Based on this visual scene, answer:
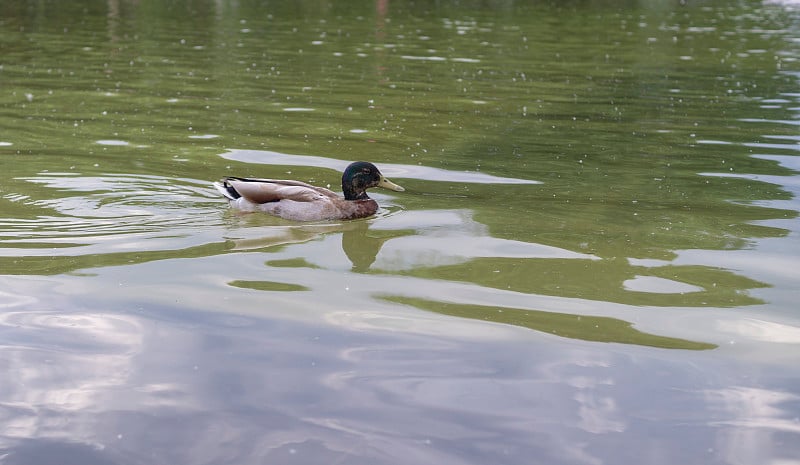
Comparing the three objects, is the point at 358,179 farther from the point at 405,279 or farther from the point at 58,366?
the point at 58,366

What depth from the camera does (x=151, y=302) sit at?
742cm

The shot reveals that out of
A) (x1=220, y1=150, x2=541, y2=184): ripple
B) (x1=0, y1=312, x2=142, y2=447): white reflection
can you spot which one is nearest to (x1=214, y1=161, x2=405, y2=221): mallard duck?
(x1=220, y1=150, x2=541, y2=184): ripple

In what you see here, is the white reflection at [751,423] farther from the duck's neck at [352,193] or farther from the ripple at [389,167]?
the ripple at [389,167]

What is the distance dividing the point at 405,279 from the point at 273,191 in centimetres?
214

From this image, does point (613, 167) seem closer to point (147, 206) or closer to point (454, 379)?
point (147, 206)

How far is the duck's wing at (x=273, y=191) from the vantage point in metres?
9.79

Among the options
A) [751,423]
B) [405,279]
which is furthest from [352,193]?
[751,423]

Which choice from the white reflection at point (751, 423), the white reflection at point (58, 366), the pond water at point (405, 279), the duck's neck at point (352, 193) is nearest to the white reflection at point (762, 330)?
the pond water at point (405, 279)

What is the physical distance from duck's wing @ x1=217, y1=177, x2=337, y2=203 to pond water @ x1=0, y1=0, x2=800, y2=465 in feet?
0.77

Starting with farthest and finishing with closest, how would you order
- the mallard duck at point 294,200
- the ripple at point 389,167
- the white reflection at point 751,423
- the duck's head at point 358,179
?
the ripple at point 389,167, the duck's head at point 358,179, the mallard duck at point 294,200, the white reflection at point 751,423

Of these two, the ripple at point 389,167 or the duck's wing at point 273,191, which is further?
the ripple at point 389,167

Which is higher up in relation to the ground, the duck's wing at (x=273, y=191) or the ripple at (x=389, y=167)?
the duck's wing at (x=273, y=191)

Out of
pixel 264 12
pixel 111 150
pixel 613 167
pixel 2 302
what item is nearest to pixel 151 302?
pixel 2 302

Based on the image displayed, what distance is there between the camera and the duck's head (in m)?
10.1
